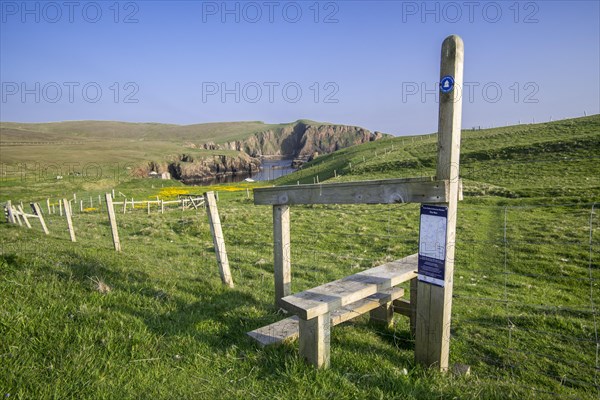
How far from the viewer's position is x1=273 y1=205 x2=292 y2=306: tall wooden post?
531cm

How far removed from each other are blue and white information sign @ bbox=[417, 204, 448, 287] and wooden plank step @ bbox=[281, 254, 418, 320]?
819mm

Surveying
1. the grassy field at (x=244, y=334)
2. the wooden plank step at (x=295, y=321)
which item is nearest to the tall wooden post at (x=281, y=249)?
the grassy field at (x=244, y=334)

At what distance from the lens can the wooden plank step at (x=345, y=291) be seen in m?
3.69

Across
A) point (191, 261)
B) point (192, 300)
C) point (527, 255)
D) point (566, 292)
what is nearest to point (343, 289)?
point (192, 300)

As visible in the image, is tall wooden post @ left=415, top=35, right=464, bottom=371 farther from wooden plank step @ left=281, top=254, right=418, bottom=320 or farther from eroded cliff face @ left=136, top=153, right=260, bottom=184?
eroded cliff face @ left=136, top=153, right=260, bottom=184

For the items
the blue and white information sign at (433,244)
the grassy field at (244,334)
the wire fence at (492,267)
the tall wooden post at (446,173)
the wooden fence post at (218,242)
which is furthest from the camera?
the wooden fence post at (218,242)

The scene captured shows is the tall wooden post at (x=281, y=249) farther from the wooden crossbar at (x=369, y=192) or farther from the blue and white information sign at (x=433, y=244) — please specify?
the blue and white information sign at (x=433, y=244)

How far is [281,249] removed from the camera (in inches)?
209

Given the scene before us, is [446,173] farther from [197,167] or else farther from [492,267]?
[197,167]

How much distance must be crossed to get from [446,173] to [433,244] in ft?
2.58

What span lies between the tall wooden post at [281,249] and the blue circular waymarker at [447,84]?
8.93ft

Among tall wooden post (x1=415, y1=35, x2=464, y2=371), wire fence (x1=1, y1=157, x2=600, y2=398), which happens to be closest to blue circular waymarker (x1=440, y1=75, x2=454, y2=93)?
tall wooden post (x1=415, y1=35, x2=464, y2=371)

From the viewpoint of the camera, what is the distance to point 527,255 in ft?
37.1

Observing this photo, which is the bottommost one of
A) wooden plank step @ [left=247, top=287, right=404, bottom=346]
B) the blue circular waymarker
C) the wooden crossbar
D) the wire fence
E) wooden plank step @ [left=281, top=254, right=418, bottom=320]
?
the wire fence
